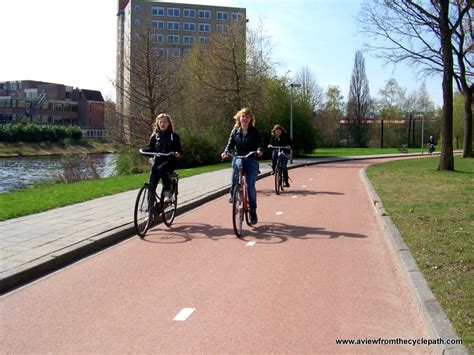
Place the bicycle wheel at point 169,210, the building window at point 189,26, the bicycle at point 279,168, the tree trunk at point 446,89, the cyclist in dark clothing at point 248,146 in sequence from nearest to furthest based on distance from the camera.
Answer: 1. the cyclist in dark clothing at point 248,146
2. the bicycle wheel at point 169,210
3. the bicycle at point 279,168
4. the tree trunk at point 446,89
5. the building window at point 189,26

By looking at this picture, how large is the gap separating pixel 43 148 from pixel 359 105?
4546 centimetres

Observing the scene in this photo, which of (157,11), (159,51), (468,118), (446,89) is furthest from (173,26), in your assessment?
(446,89)

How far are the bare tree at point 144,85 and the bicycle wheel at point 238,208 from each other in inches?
961

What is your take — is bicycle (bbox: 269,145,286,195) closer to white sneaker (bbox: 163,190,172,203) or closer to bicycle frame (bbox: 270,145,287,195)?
bicycle frame (bbox: 270,145,287,195)

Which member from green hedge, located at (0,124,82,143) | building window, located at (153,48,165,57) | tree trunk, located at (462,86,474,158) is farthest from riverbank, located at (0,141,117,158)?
tree trunk, located at (462,86,474,158)

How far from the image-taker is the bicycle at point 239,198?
8.05 m

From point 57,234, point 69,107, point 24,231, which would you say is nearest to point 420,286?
point 57,234

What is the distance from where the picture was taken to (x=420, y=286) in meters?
5.12

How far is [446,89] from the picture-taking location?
2064 centimetres

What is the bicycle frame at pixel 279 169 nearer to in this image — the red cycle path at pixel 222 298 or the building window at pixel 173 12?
the red cycle path at pixel 222 298

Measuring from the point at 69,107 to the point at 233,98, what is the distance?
86.5 meters

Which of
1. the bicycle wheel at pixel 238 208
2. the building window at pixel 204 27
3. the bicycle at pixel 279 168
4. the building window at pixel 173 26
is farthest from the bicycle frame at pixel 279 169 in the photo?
the building window at pixel 204 27

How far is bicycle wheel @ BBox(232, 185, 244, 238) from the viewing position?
26.3 ft

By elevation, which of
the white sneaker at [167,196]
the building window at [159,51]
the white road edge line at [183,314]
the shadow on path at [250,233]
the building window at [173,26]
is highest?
the building window at [173,26]
